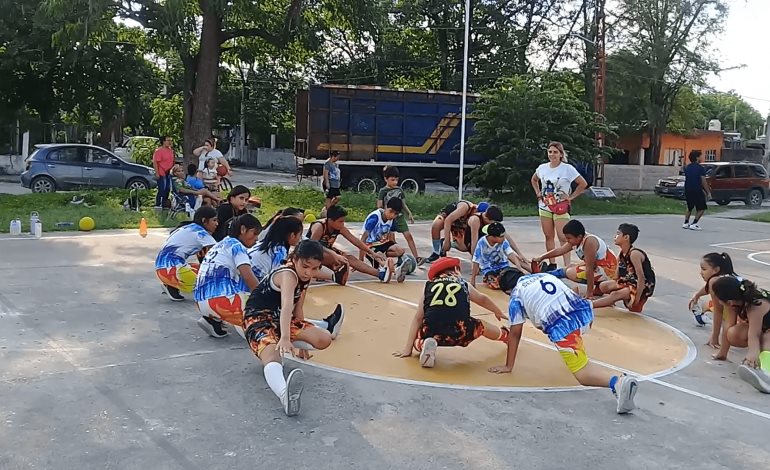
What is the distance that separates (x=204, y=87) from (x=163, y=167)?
6865mm

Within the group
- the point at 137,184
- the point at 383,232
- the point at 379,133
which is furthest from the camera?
the point at 379,133

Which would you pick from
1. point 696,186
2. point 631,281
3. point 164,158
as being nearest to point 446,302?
point 631,281

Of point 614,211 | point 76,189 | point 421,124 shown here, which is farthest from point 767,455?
point 421,124

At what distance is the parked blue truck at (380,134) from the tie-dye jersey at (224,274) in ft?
59.2

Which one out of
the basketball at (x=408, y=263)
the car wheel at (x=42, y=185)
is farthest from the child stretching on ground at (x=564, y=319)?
the car wheel at (x=42, y=185)

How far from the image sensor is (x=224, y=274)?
6.31 meters

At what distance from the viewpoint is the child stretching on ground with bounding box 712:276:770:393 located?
5852 millimetres

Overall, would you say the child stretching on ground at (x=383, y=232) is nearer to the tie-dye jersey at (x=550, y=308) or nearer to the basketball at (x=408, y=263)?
the basketball at (x=408, y=263)

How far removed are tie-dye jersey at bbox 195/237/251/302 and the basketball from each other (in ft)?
12.3

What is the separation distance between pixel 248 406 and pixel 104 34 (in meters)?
18.0

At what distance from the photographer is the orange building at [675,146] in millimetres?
41438

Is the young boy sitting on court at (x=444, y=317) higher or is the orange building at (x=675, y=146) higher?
the orange building at (x=675, y=146)

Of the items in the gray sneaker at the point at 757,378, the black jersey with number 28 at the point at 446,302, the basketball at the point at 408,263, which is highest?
the black jersey with number 28 at the point at 446,302

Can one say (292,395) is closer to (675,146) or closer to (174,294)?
(174,294)
